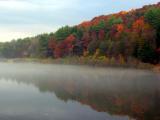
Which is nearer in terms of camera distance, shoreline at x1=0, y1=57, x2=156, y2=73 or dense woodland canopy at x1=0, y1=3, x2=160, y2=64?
shoreline at x1=0, y1=57, x2=156, y2=73

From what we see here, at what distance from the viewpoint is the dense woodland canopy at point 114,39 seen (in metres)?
74.6

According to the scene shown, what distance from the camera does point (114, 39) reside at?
87562 mm

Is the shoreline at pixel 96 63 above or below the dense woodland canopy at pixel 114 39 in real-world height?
below

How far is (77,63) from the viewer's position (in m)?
95.6

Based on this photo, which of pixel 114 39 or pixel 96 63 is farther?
pixel 114 39

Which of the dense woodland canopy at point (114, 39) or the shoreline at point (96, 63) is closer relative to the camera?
the shoreline at point (96, 63)

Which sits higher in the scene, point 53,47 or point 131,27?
point 131,27

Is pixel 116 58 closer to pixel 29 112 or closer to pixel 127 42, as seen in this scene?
pixel 127 42

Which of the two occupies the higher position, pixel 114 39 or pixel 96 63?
pixel 114 39

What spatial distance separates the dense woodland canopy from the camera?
74562 millimetres

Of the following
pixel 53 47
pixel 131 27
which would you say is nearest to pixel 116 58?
pixel 131 27

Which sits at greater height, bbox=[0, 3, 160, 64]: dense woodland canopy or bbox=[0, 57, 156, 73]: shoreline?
bbox=[0, 3, 160, 64]: dense woodland canopy

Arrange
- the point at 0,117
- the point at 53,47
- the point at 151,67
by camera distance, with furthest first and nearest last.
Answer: the point at 53,47 → the point at 151,67 → the point at 0,117

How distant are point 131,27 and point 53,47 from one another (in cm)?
3297
